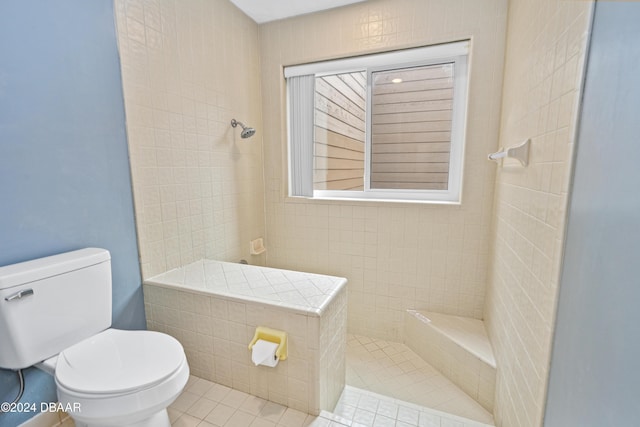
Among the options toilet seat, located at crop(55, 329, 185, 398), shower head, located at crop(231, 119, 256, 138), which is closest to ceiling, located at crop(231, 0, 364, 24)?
shower head, located at crop(231, 119, 256, 138)

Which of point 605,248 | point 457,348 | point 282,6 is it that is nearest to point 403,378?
point 457,348

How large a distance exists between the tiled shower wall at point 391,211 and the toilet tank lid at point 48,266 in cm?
137

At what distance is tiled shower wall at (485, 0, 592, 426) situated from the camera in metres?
0.84

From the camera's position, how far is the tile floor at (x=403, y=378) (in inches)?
62.7

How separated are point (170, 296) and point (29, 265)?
605 mm

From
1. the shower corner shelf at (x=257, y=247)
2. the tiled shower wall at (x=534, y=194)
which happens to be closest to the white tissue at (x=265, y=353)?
the tiled shower wall at (x=534, y=194)

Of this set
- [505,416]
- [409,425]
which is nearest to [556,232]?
[505,416]

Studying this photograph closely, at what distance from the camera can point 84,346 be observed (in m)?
1.13

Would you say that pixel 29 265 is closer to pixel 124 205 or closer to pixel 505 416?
pixel 124 205

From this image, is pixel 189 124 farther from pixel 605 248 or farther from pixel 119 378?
pixel 605 248

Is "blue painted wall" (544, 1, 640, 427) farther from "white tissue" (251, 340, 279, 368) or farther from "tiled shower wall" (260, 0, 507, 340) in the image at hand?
"tiled shower wall" (260, 0, 507, 340)

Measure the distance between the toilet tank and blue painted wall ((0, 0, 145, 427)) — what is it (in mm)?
124

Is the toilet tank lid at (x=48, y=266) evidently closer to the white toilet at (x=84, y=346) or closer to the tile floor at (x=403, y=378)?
the white toilet at (x=84, y=346)

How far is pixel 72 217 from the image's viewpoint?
123cm
